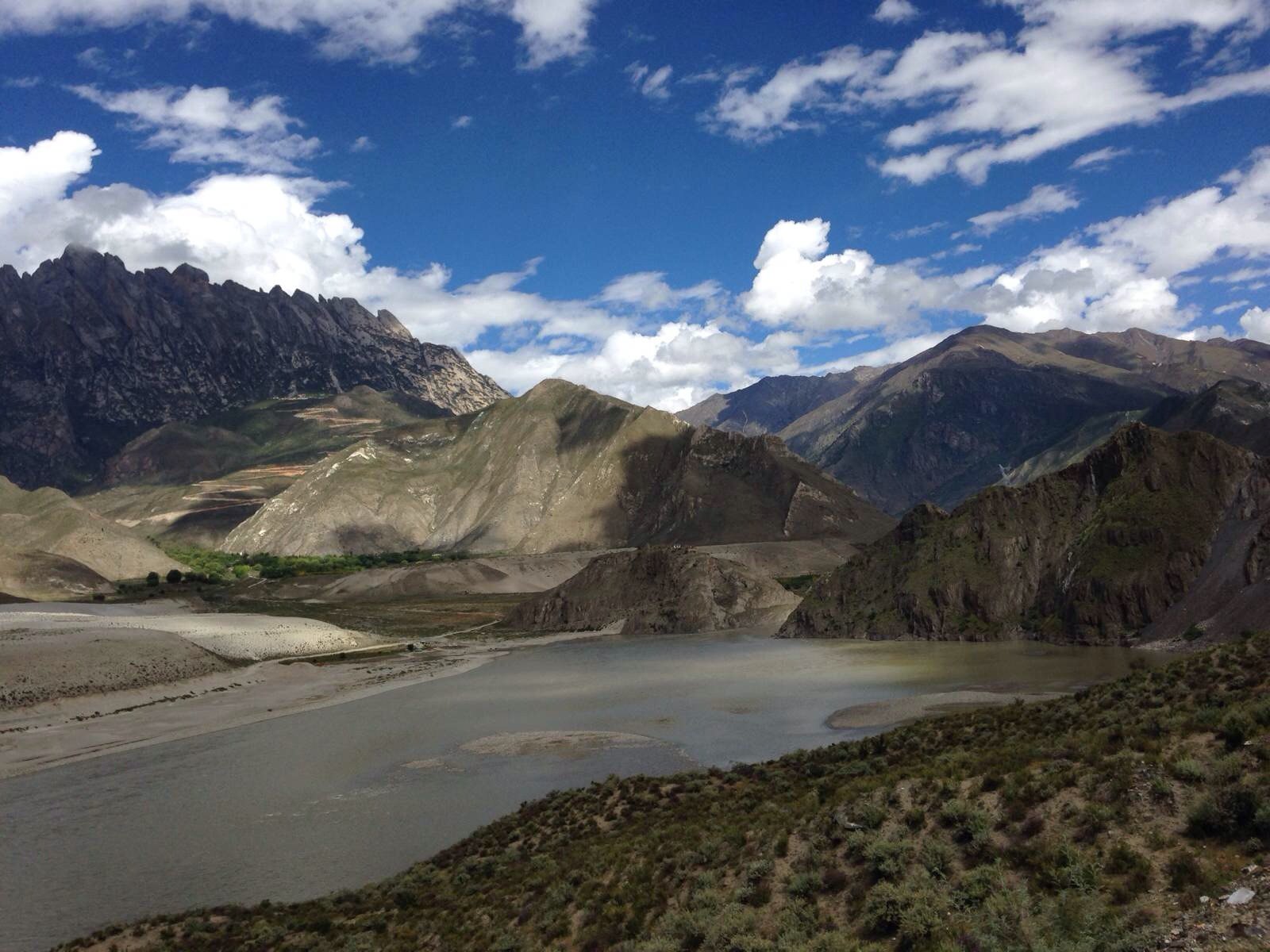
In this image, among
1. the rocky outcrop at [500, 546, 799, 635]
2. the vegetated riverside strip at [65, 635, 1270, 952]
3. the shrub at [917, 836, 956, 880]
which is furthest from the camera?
the rocky outcrop at [500, 546, 799, 635]

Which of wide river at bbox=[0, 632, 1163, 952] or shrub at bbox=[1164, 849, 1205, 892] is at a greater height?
shrub at bbox=[1164, 849, 1205, 892]

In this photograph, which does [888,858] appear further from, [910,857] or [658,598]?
[658,598]

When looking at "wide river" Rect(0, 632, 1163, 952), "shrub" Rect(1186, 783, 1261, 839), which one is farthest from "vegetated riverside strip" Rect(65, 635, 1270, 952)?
"wide river" Rect(0, 632, 1163, 952)

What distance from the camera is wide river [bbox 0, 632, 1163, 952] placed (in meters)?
28.1

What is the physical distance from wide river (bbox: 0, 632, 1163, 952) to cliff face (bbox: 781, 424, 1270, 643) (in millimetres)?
4972

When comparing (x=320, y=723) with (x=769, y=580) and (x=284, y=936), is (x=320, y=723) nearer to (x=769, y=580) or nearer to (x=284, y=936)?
(x=284, y=936)

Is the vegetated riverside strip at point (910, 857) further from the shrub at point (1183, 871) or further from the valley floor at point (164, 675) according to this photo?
the valley floor at point (164, 675)

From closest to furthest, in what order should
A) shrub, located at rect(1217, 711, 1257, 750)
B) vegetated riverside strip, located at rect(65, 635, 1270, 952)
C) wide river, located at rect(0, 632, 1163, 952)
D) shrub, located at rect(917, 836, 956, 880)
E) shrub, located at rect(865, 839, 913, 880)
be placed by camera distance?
vegetated riverside strip, located at rect(65, 635, 1270, 952) < shrub, located at rect(917, 836, 956, 880) < shrub, located at rect(865, 839, 913, 880) < shrub, located at rect(1217, 711, 1257, 750) < wide river, located at rect(0, 632, 1163, 952)

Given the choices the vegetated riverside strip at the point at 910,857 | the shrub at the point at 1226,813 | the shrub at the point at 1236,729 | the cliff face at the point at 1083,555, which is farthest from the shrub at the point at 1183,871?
the cliff face at the point at 1083,555

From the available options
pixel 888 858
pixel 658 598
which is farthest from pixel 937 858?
pixel 658 598

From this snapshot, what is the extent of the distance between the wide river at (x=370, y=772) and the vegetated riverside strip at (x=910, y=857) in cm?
372

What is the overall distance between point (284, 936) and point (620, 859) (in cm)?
819

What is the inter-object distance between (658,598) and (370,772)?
76.2 m

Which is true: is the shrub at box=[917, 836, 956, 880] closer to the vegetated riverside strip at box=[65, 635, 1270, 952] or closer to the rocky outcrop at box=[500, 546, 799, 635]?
the vegetated riverside strip at box=[65, 635, 1270, 952]
